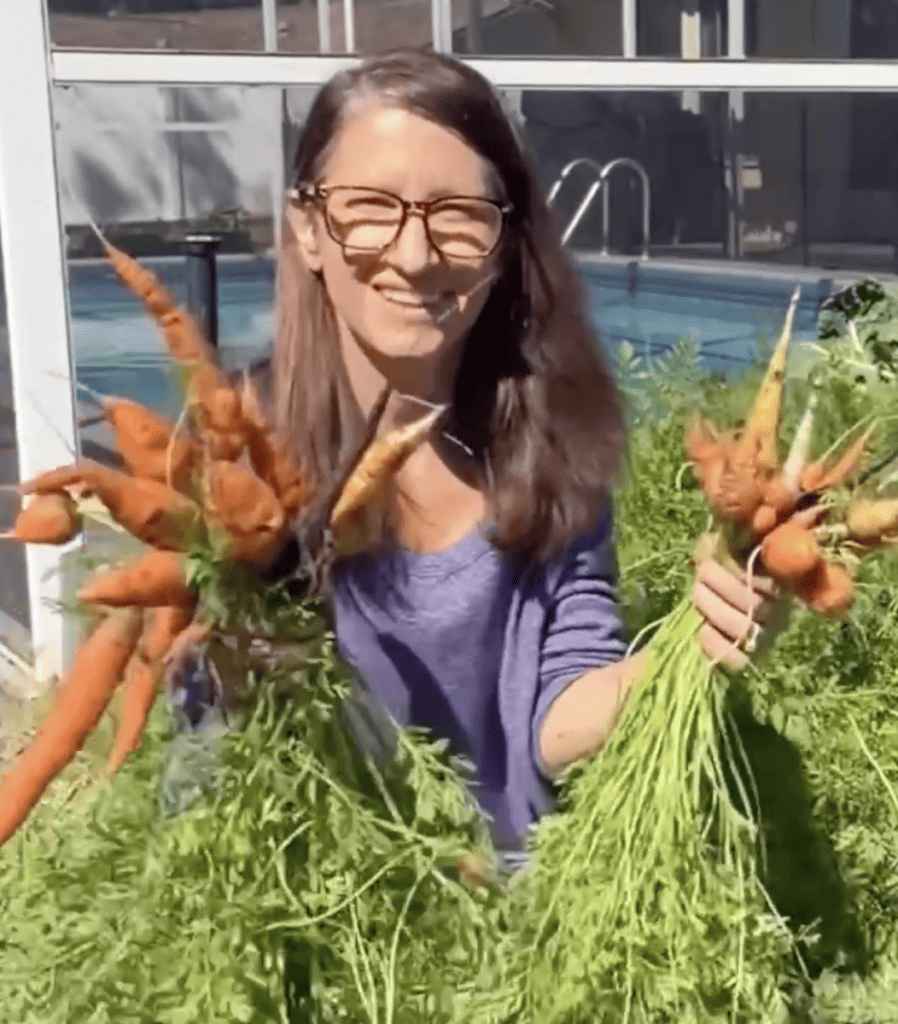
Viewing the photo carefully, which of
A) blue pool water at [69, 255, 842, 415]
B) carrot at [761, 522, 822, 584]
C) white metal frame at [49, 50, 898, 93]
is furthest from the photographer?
white metal frame at [49, 50, 898, 93]

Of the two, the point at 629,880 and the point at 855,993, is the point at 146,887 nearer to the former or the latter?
the point at 629,880

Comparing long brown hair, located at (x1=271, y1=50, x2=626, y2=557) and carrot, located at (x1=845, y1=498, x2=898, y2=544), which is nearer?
carrot, located at (x1=845, y1=498, x2=898, y2=544)

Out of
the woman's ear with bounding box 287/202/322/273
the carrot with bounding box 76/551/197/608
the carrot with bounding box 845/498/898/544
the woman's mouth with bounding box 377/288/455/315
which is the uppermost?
the woman's ear with bounding box 287/202/322/273

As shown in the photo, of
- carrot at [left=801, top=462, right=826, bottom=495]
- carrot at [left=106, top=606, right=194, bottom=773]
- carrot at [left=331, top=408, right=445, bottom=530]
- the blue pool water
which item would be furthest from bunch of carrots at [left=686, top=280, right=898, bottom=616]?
the blue pool water

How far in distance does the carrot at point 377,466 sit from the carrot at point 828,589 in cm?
16

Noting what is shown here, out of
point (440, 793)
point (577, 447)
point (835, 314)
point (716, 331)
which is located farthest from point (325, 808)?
point (716, 331)

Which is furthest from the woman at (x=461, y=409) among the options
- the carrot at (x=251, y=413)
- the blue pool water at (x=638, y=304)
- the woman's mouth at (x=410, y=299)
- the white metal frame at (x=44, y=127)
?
the white metal frame at (x=44, y=127)

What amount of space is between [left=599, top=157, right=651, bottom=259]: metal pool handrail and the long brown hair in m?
1.36

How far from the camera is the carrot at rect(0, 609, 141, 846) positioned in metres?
0.61

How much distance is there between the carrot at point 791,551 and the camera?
0.55m

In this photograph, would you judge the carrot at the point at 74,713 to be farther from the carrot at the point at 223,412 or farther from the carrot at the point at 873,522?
the carrot at the point at 873,522

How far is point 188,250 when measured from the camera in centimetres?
189

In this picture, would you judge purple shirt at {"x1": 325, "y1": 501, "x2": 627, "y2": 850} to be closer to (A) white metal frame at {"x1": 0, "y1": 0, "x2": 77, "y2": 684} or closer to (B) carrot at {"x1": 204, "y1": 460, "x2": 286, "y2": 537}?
(B) carrot at {"x1": 204, "y1": 460, "x2": 286, "y2": 537}

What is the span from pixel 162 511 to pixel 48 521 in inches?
1.9
